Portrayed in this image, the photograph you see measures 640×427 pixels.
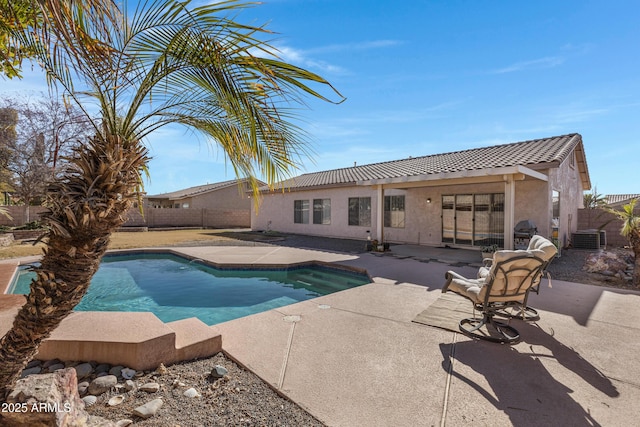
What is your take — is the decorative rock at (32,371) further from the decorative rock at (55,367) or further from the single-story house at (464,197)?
the single-story house at (464,197)

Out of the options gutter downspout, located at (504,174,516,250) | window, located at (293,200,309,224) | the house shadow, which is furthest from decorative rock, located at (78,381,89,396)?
window, located at (293,200,309,224)

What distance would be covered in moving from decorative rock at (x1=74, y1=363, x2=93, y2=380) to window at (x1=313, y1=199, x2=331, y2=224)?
48.8 ft

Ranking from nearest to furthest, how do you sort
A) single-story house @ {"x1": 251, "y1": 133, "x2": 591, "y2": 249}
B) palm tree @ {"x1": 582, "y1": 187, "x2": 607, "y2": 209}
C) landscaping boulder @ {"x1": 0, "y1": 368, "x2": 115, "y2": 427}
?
landscaping boulder @ {"x1": 0, "y1": 368, "x2": 115, "y2": 427} → single-story house @ {"x1": 251, "y1": 133, "x2": 591, "y2": 249} → palm tree @ {"x1": 582, "y1": 187, "x2": 607, "y2": 209}

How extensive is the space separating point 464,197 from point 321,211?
327 inches

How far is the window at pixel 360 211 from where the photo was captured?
15.7 m

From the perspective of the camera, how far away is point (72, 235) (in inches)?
73.4

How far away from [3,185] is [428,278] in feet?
75.0

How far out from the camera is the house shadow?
8.36 feet

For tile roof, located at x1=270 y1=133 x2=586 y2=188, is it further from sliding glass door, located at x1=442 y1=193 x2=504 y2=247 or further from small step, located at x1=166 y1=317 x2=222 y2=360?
small step, located at x1=166 y1=317 x2=222 y2=360

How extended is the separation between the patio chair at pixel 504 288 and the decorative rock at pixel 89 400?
4.35 metres

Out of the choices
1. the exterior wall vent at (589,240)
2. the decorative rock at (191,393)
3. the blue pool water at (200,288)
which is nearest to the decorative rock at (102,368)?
the decorative rock at (191,393)

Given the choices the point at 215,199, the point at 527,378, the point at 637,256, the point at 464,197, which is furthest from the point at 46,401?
the point at 215,199

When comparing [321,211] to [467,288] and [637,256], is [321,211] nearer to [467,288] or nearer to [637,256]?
[637,256]

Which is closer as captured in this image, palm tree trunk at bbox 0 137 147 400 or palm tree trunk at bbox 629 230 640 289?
palm tree trunk at bbox 0 137 147 400
